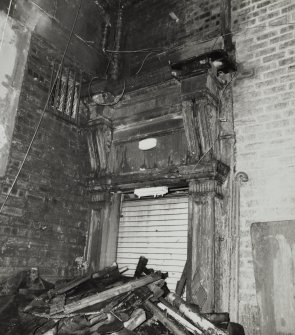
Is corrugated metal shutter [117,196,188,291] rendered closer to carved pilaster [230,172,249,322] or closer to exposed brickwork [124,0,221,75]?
carved pilaster [230,172,249,322]

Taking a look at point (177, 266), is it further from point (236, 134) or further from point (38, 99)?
point (38, 99)

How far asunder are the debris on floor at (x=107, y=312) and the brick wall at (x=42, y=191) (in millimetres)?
582

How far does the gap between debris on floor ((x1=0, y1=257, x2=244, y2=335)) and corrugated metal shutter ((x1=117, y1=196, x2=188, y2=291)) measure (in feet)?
2.30

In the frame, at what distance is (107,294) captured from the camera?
4543 millimetres

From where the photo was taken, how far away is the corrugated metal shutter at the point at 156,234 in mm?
5629

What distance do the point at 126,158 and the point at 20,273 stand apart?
2.61m

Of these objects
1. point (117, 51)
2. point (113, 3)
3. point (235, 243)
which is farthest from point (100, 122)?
point (235, 243)

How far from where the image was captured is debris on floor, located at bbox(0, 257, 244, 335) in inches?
162

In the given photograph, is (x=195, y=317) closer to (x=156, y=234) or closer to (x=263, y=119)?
(x=156, y=234)

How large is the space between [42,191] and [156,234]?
2.10 m

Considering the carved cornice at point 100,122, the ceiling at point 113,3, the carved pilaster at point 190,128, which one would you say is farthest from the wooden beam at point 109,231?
the ceiling at point 113,3

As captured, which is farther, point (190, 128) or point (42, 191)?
point (42, 191)

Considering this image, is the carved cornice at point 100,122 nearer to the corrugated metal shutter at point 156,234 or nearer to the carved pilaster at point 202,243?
the corrugated metal shutter at point 156,234

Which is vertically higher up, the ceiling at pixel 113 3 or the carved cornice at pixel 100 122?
the ceiling at pixel 113 3
